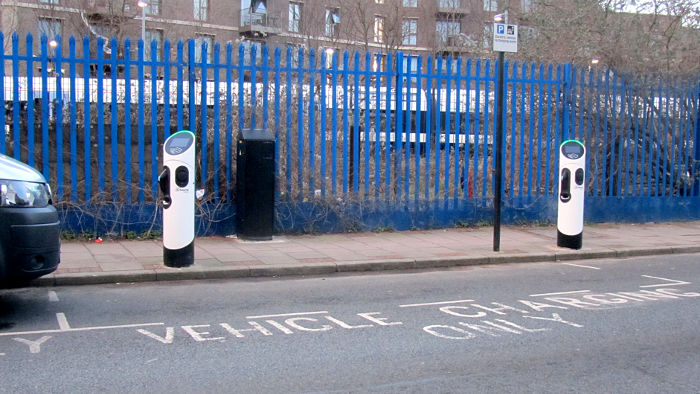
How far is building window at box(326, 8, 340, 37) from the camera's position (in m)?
23.4

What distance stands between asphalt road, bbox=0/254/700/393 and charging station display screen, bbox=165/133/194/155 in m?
1.61

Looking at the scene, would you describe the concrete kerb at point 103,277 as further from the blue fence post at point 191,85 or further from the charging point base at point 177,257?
the blue fence post at point 191,85

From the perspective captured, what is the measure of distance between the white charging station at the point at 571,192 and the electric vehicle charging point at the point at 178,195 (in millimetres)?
5804

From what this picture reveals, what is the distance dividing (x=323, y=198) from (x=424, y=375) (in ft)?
21.2

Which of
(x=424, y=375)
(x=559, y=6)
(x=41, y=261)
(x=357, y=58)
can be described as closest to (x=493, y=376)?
(x=424, y=375)

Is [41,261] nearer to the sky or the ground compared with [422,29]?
nearer to the ground

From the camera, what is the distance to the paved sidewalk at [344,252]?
308 inches

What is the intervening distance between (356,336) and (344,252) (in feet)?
12.9

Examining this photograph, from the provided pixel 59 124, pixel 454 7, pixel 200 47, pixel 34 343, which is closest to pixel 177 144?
pixel 59 124

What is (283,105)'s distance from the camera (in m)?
10.5

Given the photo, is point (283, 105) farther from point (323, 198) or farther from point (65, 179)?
point (65, 179)

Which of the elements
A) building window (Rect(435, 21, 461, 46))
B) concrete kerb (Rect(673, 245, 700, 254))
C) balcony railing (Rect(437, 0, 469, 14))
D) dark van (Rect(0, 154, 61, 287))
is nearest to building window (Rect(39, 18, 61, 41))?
building window (Rect(435, 21, 461, 46))

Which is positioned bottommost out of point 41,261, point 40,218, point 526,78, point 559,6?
point 41,261

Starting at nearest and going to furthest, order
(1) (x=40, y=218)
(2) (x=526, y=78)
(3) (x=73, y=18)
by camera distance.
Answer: (1) (x=40, y=218) → (2) (x=526, y=78) → (3) (x=73, y=18)
